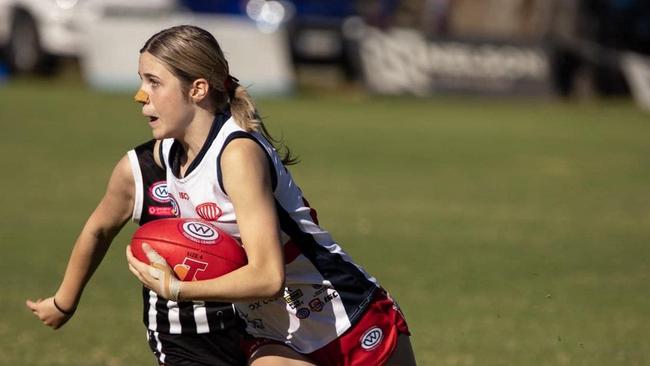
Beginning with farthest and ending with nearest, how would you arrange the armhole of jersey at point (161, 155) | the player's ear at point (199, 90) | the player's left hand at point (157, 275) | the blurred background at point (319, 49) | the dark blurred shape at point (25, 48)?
1. the dark blurred shape at point (25, 48)
2. the blurred background at point (319, 49)
3. the armhole of jersey at point (161, 155)
4. the player's ear at point (199, 90)
5. the player's left hand at point (157, 275)

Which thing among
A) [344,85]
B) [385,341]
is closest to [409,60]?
[344,85]

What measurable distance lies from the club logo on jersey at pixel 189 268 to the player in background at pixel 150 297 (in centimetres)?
52

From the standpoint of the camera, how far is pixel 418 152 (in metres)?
16.6

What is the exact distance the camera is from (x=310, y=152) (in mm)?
15922

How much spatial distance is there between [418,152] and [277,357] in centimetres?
1235

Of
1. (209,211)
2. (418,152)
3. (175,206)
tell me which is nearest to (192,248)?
(209,211)

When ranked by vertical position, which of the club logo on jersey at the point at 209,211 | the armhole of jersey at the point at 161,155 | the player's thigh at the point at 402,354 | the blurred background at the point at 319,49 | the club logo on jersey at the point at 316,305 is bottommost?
the blurred background at the point at 319,49

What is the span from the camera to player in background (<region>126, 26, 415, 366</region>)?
3986 millimetres

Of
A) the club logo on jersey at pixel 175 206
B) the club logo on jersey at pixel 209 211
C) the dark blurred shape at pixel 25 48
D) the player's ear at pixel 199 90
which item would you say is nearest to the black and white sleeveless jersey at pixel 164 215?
the club logo on jersey at pixel 175 206

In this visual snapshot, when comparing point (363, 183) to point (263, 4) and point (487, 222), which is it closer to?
point (487, 222)

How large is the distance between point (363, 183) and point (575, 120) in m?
8.44

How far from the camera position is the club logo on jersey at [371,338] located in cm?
438

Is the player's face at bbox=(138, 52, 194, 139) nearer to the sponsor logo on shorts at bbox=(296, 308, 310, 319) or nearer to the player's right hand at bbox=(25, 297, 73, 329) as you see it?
the sponsor logo on shorts at bbox=(296, 308, 310, 319)

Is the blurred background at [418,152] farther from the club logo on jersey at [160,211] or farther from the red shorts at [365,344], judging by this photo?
the red shorts at [365,344]
